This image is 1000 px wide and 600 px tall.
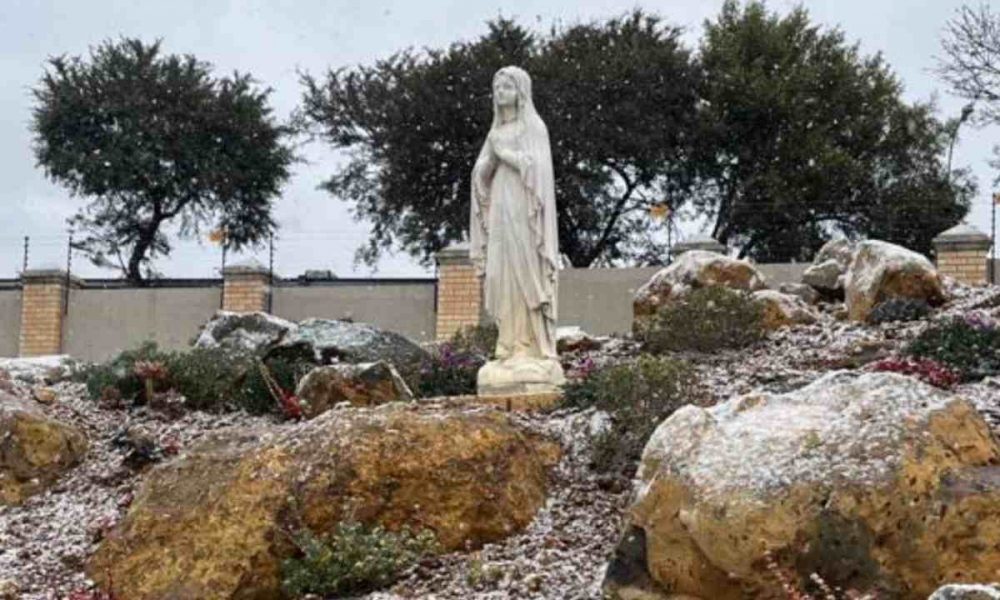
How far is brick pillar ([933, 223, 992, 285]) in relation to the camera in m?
24.3

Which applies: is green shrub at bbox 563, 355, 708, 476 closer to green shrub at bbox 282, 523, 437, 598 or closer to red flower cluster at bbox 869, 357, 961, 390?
red flower cluster at bbox 869, 357, 961, 390

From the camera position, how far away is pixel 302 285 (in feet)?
95.0

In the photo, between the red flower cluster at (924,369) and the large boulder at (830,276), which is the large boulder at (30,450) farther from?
the large boulder at (830,276)

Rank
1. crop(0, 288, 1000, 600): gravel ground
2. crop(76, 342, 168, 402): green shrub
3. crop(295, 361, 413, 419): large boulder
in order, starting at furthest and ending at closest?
crop(76, 342, 168, 402): green shrub → crop(295, 361, 413, 419): large boulder → crop(0, 288, 1000, 600): gravel ground

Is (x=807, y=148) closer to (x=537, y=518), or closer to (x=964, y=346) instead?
(x=964, y=346)

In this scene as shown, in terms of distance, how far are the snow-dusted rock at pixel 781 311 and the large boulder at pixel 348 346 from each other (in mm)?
4103

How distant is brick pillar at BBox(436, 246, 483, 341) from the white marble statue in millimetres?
14326

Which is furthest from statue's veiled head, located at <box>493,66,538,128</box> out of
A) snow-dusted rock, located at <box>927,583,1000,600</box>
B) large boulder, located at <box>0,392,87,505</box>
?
snow-dusted rock, located at <box>927,583,1000,600</box>

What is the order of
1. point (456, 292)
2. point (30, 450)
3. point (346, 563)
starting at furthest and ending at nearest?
point (456, 292) < point (30, 450) < point (346, 563)

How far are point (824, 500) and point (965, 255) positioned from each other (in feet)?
61.7

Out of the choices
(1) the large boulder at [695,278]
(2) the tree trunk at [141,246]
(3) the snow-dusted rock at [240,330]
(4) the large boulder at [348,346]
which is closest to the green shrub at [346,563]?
(4) the large boulder at [348,346]

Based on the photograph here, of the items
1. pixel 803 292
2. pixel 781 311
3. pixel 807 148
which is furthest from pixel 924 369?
pixel 807 148

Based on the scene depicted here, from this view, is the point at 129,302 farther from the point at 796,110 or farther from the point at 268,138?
the point at 796,110

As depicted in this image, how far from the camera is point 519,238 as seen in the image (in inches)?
472
